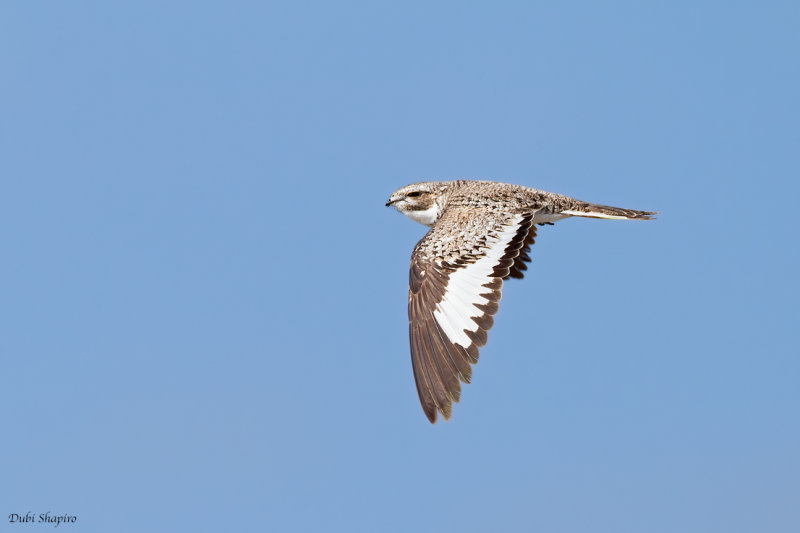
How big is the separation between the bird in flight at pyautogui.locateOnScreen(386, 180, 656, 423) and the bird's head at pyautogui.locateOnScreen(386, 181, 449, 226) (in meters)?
0.02

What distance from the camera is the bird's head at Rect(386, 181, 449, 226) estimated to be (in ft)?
61.9

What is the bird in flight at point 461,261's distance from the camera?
1400cm

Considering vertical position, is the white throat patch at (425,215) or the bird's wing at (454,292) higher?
the white throat patch at (425,215)

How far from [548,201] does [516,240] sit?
215 cm

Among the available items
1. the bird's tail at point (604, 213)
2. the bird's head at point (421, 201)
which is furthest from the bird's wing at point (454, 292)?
the bird's head at point (421, 201)

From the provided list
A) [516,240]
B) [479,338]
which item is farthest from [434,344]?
[516,240]

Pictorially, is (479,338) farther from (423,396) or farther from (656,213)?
(656,213)

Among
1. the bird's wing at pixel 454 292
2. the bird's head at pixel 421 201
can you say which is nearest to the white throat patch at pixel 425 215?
the bird's head at pixel 421 201

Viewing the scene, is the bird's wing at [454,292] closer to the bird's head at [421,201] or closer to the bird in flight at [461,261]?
the bird in flight at [461,261]

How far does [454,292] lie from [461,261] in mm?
695

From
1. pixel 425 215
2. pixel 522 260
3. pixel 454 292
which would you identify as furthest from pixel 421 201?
pixel 454 292

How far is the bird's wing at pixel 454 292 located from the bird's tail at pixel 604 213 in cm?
126

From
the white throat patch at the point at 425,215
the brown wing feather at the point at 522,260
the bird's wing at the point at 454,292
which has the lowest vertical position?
the bird's wing at the point at 454,292

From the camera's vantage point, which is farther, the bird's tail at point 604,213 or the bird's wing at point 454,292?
the bird's tail at point 604,213
